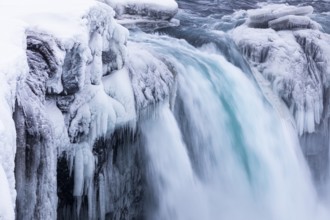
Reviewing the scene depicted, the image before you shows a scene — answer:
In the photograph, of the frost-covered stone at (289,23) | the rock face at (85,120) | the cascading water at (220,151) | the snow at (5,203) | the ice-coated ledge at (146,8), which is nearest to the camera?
the snow at (5,203)

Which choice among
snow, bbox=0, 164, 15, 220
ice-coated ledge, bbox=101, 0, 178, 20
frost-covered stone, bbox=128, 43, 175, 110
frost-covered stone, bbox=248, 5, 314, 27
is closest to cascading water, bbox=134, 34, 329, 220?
frost-covered stone, bbox=128, 43, 175, 110

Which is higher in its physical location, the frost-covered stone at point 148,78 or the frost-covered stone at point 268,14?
the frost-covered stone at point 268,14

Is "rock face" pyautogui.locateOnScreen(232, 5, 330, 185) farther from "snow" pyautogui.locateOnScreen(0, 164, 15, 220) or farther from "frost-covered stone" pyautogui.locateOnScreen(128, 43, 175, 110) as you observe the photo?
"snow" pyautogui.locateOnScreen(0, 164, 15, 220)

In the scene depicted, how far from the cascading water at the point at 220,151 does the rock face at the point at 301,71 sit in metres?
0.43

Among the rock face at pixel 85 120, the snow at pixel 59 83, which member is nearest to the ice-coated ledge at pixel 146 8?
the rock face at pixel 85 120

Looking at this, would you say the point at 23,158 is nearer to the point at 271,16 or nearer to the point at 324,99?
the point at 324,99

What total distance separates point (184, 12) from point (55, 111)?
7137mm

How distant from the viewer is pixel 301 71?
7.13 m

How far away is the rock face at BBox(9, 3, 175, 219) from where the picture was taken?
264cm

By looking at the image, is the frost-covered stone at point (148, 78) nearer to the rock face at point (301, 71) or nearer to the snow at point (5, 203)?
the rock face at point (301, 71)

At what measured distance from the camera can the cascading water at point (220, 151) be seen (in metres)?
5.04

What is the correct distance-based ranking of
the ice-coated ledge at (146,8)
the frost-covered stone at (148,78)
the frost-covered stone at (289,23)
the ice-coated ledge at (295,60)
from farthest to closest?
the ice-coated ledge at (146,8)
the frost-covered stone at (289,23)
the ice-coated ledge at (295,60)
the frost-covered stone at (148,78)

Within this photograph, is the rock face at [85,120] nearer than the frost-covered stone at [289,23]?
Yes

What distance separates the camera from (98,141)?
4125 millimetres
